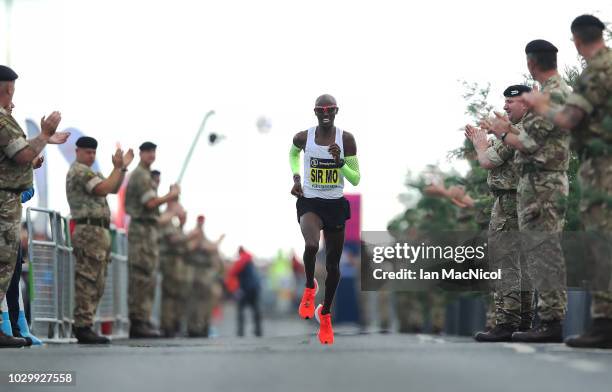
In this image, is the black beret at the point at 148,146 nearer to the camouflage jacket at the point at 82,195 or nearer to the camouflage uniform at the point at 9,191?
the camouflage jacket at the point at 82,195

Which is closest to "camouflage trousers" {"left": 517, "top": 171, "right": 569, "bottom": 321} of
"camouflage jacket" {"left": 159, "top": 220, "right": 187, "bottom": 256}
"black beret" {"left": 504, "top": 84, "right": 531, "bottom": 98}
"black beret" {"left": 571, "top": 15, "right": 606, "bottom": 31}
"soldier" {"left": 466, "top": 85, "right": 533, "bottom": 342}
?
"soldier" {"left": 466, "top": 85, "right": 533, "bottom": 342}

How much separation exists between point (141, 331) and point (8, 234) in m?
7.97

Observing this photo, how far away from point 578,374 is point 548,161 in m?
4.19

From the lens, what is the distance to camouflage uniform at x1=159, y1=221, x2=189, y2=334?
88.0 ft

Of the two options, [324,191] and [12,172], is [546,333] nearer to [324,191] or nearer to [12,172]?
[324,191]

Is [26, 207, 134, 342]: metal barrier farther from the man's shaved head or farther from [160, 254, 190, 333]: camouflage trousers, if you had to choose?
[160, 254, 190, 333]: camouflage trousers

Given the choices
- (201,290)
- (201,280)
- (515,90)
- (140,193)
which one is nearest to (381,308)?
(201,280)

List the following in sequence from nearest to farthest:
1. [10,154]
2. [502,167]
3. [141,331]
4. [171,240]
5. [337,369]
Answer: [337,369]
[10,154]
[502,167]
[141,331]
[171,240]

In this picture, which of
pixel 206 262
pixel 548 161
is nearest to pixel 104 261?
pixel 548 161

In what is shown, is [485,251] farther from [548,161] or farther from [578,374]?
[578,374]

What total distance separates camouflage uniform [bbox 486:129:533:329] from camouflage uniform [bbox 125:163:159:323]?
6.91 meters

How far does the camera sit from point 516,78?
1612cm

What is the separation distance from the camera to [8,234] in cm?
1249

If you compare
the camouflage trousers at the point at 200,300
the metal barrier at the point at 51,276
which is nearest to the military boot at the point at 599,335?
the metal barrier at the point at 51,276
